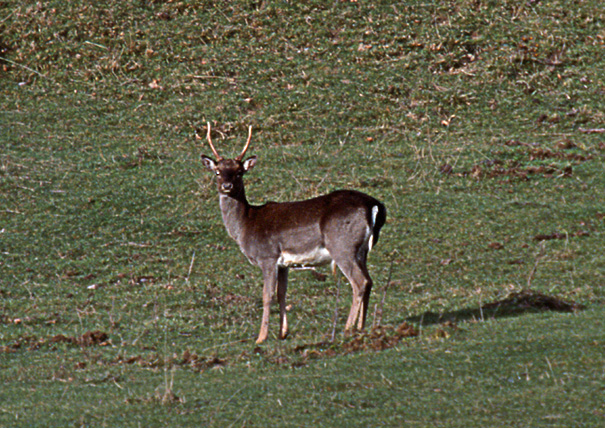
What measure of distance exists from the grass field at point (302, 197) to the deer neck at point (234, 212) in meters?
1.05

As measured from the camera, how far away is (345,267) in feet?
35.1

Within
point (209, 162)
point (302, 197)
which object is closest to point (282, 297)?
point (209, 162)

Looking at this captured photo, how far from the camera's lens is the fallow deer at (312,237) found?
420 inches

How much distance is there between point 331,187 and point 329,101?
→ 14.0 feet

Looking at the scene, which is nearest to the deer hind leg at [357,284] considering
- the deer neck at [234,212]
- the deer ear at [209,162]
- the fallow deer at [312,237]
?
the fallow deer at [312,237]

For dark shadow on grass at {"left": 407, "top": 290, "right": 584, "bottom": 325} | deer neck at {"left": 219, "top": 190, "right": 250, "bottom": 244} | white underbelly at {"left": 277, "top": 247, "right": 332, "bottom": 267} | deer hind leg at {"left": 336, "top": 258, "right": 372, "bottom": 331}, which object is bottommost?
dark shadow on grass at {"left": 407, "top": 290, "right": 584, "bottom": 325}

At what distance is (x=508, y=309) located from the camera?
1091 centimetres

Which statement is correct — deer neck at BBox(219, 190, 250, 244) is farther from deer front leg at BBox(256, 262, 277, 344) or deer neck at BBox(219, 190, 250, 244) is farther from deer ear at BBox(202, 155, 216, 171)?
deer front leg at BBox(256, 262, 277, 344)

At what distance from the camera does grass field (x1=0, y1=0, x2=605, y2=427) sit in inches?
319

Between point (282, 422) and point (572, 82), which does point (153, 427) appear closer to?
point (282, 422)

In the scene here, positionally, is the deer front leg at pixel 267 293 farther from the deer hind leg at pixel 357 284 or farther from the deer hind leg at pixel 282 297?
the deer hind leg at pixel 357 284

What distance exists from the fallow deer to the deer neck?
0.07 feet

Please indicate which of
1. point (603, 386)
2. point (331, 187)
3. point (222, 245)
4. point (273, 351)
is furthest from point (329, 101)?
point (603, 386)

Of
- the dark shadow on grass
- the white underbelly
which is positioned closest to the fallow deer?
the white underbelly
